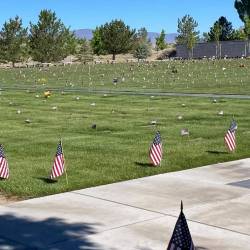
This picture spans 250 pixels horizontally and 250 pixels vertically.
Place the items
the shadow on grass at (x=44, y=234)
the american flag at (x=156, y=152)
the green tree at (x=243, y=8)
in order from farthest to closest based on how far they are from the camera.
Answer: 1. the green tree at (x=243, y=8)
2. the american flag at (x=156, y=152)
3. the shadow on grass at (x=44, y=234)

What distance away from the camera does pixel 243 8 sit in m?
106

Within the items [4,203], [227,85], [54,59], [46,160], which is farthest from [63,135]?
[54,59]

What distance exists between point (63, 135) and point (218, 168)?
641cm

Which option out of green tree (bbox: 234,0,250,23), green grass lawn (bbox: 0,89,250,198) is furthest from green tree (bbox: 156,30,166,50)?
green grass lawn (bbox: 0,89,250,198)

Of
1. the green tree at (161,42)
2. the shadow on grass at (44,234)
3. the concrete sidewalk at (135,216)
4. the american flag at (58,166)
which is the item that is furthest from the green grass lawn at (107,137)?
the green tree at (161,42)

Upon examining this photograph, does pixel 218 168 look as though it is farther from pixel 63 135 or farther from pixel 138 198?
pixel 63 135

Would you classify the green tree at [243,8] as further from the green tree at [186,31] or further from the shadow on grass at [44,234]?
the shadow on grass at [44,234]

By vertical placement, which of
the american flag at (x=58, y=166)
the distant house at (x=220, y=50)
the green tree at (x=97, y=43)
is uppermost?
the green tree at (x=97, y=43)

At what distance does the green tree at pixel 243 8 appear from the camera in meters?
105

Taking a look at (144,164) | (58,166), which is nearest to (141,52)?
(144,164)

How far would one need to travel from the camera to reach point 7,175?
12125 millimetres

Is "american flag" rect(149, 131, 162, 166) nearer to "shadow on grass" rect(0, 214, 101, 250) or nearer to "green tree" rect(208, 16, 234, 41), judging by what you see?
"shadow on grass" rect(0, 214, 101, 250)

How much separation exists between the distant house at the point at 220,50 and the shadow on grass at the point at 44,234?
305 ft

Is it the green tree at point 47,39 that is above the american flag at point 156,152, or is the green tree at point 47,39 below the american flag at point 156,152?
above
